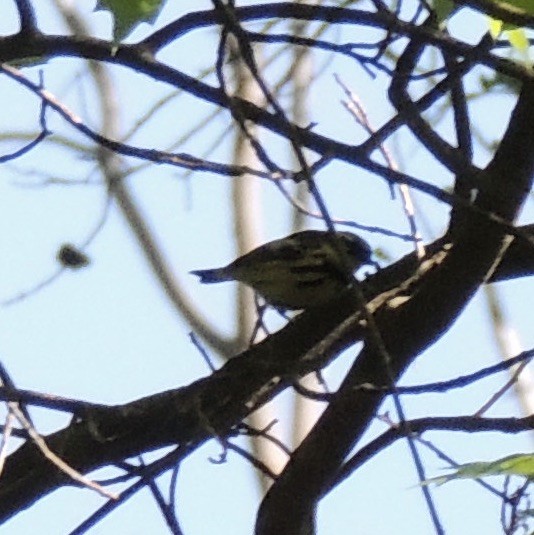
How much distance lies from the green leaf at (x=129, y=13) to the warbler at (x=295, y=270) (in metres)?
0.78

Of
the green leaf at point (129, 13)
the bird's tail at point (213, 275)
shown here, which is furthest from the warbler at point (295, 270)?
the green leaf at point (129, 13)

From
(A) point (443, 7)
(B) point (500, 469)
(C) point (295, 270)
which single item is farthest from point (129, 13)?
(C) point (295, 270)

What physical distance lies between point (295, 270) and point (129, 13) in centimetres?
96

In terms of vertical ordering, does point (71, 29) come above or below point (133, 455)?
above

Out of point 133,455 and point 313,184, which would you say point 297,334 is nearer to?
point 133,455

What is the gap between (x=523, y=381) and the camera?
85.1 inches

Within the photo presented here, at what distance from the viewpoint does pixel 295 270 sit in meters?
1.55

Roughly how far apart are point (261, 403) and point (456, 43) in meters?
0.43

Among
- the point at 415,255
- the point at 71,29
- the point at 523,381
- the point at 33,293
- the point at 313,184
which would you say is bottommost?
the point at 313,184

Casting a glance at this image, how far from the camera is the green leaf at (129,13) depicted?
61cm

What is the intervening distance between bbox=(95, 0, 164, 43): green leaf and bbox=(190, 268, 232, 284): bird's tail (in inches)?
Answer: 44.0

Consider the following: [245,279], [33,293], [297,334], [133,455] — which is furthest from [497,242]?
[33,293]

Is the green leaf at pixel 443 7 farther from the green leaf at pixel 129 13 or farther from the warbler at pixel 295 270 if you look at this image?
the warbler at pixel 295 270

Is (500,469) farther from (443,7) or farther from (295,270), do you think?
(295,270)
